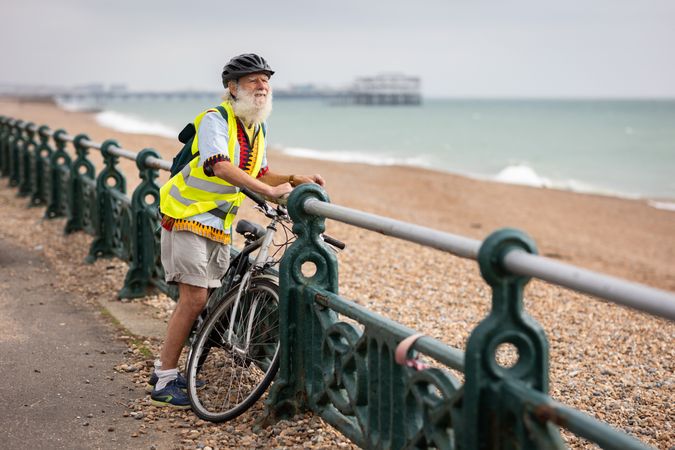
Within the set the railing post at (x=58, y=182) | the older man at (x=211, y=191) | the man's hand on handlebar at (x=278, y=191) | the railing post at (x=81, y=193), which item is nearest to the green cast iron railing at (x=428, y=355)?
the man's hand on handlebar at (x=278, y=191)

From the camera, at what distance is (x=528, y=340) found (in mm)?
2791

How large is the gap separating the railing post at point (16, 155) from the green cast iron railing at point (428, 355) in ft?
36.8

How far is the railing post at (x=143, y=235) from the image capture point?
272 inches

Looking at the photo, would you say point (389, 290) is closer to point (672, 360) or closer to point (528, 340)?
point (672, 360)

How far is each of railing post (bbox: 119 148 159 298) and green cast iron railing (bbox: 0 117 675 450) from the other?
9.56ft

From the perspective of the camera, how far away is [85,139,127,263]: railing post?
27.6ft

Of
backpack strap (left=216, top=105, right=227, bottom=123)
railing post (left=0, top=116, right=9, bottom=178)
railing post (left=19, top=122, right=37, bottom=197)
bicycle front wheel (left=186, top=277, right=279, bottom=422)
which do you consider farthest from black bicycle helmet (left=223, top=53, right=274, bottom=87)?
railing post (left=0, top=116, right=9, bottom=178)

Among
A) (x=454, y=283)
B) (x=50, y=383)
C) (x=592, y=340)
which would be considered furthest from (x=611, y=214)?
(x=50, y=383)

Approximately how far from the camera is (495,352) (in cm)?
277

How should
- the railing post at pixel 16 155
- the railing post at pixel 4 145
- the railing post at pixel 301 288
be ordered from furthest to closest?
1. the railing post at pixel 4 145
2. the railing post at pixel 16 155
3. the railing post at pixel 301 288

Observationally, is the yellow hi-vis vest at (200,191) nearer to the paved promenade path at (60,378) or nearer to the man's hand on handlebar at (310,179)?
the man's hand on handlebar at (310,179)

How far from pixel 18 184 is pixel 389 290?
337 inches

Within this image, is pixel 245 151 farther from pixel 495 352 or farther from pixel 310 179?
pixel 495 352

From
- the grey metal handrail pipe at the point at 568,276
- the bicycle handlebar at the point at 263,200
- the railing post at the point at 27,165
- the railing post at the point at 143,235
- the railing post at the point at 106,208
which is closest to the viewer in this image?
the grey metal handrail pipe at the point at 568,276
